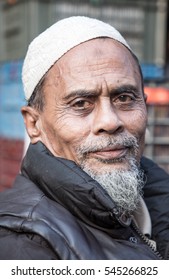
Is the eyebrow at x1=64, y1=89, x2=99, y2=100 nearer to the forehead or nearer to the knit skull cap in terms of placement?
the forehead

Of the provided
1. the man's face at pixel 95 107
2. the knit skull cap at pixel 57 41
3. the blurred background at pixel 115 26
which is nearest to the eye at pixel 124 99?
the man's face at pixel 95 107

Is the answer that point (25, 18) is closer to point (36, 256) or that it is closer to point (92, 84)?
point (92, 84)

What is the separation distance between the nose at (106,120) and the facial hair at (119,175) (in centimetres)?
4

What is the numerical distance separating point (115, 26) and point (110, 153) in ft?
12.8

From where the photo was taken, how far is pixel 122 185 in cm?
200

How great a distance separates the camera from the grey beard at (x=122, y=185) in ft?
6.46

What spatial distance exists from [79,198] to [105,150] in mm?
277

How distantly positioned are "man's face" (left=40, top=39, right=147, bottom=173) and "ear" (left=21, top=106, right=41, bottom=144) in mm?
95

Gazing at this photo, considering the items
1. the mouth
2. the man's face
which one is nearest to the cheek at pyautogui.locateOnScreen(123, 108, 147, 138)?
the man's face

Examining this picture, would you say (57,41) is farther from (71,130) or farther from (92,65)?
(71,130)

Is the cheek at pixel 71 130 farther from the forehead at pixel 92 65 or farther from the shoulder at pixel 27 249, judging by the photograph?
the shoulder at pixel 27 249

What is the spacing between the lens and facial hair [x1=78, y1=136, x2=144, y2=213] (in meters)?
1.97

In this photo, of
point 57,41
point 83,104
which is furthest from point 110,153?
point 57,41

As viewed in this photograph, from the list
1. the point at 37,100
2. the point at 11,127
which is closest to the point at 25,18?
the point at 11,127
